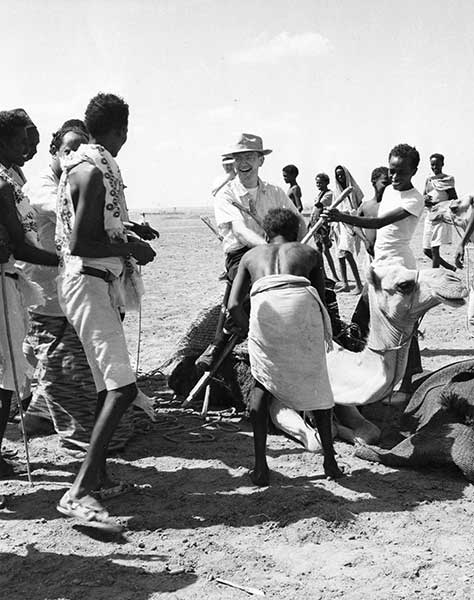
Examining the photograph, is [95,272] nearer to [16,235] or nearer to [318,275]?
[16,235]

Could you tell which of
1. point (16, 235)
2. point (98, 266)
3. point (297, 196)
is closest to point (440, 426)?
point (98, 266)

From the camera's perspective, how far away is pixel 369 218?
20.0 feet

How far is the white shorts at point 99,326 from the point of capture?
4.02 meters

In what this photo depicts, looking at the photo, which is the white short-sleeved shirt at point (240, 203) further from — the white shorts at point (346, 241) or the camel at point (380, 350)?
the white shorts at point (346, 241)

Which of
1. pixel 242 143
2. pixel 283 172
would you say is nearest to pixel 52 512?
pixel 242 143

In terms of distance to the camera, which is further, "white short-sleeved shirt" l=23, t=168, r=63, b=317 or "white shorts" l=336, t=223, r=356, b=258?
"white shorts" l=336, t=223, r=356, b=258

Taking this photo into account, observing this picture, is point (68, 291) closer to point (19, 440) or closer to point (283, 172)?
point (19, 440)

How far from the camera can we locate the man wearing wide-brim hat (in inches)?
238

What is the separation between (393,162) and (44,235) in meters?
2.88

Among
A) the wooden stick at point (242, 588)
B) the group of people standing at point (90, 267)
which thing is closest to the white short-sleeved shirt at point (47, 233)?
the group of people standing at point (90, 267)

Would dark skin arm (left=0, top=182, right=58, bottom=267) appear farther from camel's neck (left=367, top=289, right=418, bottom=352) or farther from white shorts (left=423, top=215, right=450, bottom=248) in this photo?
white shorts (left=423, top=215, right=450, bottom=248)

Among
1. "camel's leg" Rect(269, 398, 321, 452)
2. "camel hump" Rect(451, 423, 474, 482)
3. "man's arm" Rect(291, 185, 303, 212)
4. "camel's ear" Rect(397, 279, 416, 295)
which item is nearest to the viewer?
"camel hump" Rect(451, 423, 474, 482)

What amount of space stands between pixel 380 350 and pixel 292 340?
884 millimetres

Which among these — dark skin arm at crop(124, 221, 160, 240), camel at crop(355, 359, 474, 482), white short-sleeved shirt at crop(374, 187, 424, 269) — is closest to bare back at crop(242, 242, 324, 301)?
dark skin arm at crop(124, 221, 160, 240)
